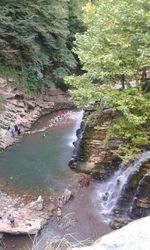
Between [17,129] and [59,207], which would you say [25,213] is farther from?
[17,129]

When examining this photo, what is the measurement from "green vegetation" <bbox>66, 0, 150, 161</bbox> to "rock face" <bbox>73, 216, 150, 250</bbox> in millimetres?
7798

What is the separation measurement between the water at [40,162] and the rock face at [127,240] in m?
10.3

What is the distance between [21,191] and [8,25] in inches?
438

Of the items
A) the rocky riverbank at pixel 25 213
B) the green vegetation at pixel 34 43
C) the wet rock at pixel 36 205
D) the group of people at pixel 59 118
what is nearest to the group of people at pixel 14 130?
the group of people at pixel 59 118

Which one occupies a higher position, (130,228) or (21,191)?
(130,228)

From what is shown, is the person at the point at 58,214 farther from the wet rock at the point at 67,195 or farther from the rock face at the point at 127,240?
the rock face at the point at 127,240

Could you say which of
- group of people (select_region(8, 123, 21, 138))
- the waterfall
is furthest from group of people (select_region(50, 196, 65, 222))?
group of people (select_region(8, 123, 21, 138))

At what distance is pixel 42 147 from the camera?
19.0 m

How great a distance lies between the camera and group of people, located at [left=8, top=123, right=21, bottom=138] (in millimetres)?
20281

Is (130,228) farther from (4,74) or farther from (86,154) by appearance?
(4,74)

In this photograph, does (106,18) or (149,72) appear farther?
(149,72)

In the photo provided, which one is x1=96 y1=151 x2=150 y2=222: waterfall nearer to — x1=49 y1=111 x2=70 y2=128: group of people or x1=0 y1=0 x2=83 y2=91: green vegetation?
x1=49 y1=111 x2=70 y2=128: group of people

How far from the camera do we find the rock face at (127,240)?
397 cm

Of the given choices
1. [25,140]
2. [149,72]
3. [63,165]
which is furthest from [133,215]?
[25,140]
